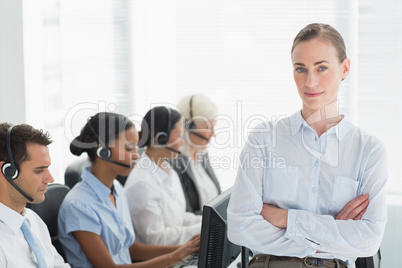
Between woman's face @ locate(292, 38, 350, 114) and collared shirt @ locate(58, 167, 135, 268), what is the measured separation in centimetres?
119

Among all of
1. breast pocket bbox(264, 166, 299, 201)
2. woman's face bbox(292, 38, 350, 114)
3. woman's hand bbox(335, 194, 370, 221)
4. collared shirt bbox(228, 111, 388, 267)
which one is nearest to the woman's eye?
woman's face bbox(292, 38, 350, 114)

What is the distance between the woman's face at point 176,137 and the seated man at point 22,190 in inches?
43.8

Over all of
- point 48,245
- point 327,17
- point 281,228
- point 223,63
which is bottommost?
point 48,245

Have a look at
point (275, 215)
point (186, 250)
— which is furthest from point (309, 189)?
point (186, 250)

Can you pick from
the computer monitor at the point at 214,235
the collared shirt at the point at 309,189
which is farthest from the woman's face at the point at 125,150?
the collared shirt at the point at 309,189

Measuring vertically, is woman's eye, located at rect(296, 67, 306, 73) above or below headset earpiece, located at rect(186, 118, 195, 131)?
above

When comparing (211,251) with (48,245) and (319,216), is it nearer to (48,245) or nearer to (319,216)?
(319,216)

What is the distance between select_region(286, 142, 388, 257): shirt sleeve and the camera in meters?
1.48

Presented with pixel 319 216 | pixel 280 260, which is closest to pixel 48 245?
pixel 280 260

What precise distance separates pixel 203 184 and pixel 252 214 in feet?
5.61

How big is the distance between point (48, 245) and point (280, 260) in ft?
2.98

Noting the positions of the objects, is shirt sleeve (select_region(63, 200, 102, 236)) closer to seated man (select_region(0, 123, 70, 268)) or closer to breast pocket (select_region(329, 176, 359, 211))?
seated man (select_region(0, 123, 70, 268))

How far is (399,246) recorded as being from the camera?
3.17 m

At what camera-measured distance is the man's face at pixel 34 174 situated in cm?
182
